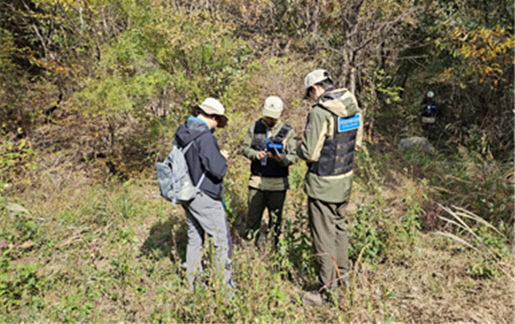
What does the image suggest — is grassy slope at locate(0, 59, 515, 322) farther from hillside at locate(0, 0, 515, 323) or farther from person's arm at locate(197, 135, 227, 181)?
person's arm at locate(197, 135, 227, 181)

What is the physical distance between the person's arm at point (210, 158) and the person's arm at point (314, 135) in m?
0.75

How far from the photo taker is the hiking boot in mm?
2816

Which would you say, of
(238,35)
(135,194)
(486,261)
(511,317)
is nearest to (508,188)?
(486,261)

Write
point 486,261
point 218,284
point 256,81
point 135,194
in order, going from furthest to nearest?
point 256,81 → point 135,194 → point 486,261 → point 218,284

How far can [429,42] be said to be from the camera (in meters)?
8.19

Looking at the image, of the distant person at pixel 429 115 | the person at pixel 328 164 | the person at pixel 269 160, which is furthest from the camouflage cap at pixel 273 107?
the distant person at pixel 429 115

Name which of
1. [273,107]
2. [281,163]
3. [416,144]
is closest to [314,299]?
[281,163]

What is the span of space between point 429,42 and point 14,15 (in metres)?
10.4

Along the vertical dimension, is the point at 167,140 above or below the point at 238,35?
below

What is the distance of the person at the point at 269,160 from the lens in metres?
3.37

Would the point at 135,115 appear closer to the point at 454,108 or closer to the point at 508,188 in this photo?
the point at 508,188

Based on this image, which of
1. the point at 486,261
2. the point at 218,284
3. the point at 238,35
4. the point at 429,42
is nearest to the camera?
the point at 218,284

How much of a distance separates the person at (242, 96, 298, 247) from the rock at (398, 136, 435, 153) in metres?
6.10

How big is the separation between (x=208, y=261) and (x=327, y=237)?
1.05m
